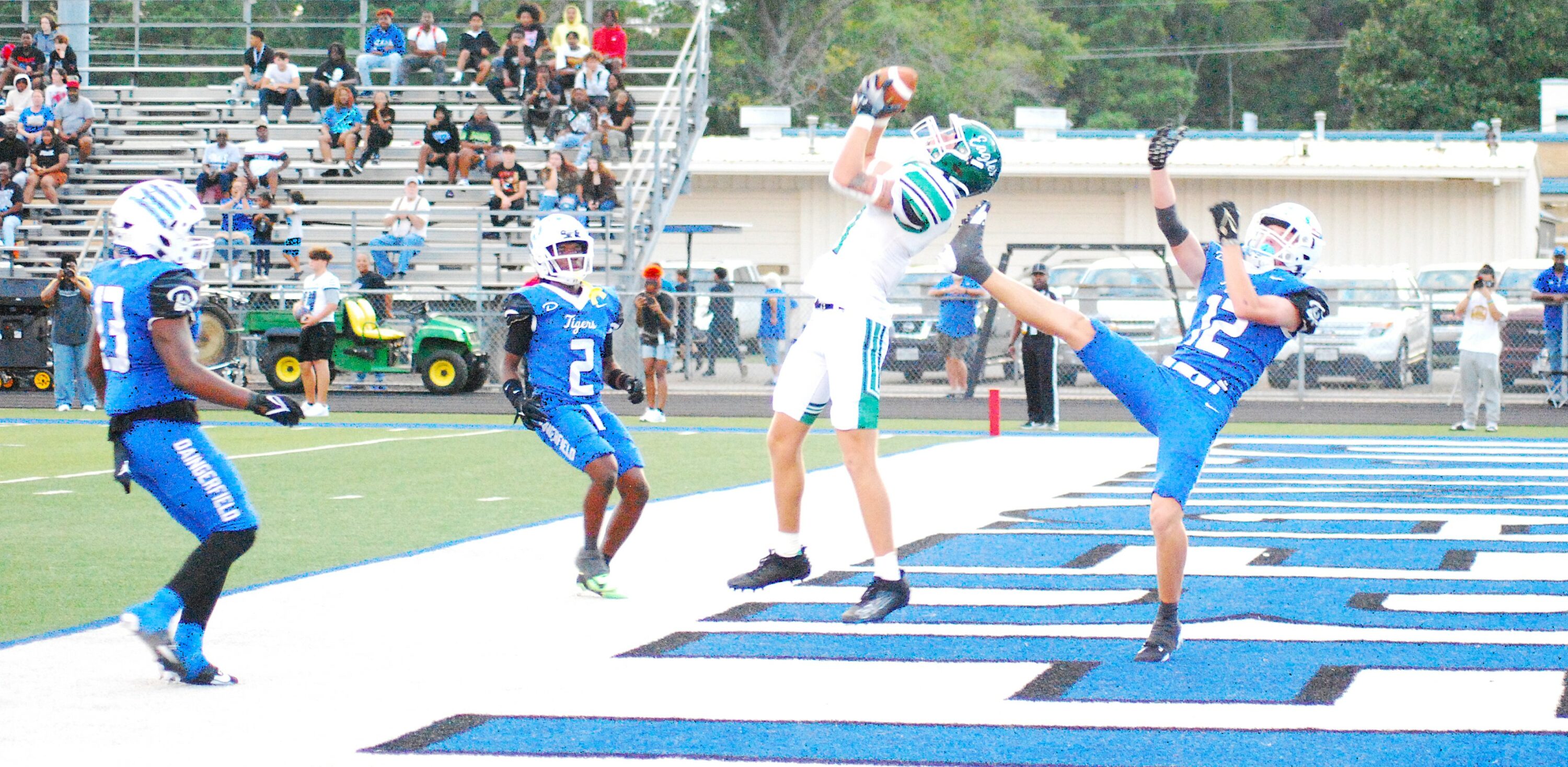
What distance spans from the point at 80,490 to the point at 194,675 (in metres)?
6.59

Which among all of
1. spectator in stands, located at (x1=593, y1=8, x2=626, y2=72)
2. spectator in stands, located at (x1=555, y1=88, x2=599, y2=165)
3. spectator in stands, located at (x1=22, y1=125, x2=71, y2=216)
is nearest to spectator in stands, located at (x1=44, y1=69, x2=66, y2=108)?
spectator in stands, located at (x1=22, y1=125, x2=71, y2=216)

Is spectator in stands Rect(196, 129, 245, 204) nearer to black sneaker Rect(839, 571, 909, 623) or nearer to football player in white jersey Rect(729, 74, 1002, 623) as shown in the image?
football player in white jersey Rect(729, 74, 1002, 623)

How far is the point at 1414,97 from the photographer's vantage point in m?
49.4

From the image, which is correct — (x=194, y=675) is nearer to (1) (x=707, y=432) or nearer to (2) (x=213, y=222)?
(1) (x=707, y=432)

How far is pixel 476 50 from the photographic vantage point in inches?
1132

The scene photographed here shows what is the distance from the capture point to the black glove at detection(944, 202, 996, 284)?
630 centimetres

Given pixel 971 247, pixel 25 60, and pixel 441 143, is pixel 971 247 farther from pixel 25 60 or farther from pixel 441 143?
pixel 25 60

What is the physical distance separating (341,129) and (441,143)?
190cm

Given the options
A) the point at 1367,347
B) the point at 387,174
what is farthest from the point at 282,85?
the point at 1367,347

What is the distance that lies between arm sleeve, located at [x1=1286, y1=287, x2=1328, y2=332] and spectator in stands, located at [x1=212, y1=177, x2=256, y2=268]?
818 inches

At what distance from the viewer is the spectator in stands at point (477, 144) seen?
2614 cm

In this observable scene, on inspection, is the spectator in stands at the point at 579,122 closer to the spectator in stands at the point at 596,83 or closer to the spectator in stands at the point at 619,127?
the spectator in stands at the point at 619,127

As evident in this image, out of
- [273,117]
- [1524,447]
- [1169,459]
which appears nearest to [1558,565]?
[1169,459]

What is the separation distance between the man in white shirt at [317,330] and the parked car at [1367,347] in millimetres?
11718
